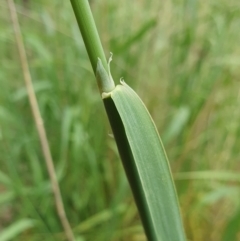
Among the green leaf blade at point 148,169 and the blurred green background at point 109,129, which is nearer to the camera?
the green leaf blade at point 148,169

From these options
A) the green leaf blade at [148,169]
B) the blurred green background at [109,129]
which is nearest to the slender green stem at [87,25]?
the green leaf blade at [148,169]

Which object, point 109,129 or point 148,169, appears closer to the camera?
point 148,169

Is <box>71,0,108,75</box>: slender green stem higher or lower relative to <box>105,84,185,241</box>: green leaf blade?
higher

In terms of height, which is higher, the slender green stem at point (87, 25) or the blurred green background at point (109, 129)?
the slender green stem at point (87, 25)

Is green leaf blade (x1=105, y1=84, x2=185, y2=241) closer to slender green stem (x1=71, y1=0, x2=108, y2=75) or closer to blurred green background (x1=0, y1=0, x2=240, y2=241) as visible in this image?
slender green stem (x1=71, y1=0, x2=108, y2=75)

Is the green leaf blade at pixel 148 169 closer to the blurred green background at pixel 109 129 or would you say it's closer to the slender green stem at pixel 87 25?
the slender green stem at pixel 87 25

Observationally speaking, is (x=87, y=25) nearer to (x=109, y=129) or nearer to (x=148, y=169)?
(x=148, y=169)

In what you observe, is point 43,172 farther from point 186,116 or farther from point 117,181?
point 186,116

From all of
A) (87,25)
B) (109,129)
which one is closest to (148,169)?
(87,25)

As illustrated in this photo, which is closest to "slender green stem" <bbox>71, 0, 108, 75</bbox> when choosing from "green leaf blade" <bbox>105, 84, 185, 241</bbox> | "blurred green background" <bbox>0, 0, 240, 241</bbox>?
"green leaf blade" <bbox>105, 84, 185, 241</bbox>
